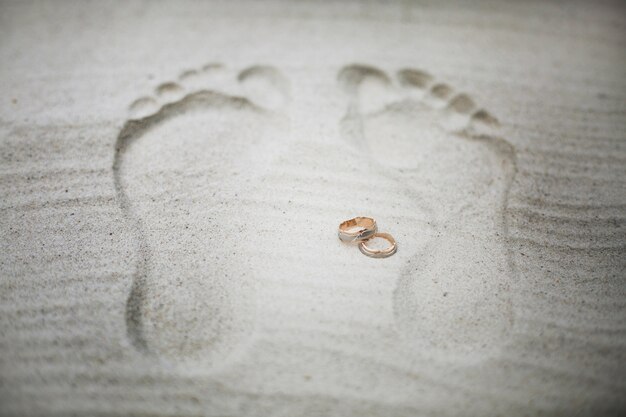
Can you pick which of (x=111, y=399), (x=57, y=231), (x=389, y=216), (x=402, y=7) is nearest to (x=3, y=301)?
(x=57, y=231)

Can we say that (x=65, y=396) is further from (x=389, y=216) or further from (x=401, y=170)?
(x=401, y=170)

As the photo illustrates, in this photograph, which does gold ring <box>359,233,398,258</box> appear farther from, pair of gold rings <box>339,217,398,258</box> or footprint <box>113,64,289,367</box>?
footprint <box>113,64,289,367</box>

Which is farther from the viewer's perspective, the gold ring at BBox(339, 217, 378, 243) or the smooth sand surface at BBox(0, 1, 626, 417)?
the gold ring at BBox(339, 217, 378, 243)

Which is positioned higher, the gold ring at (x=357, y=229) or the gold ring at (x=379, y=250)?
the gold ring at (x=357, y=229)

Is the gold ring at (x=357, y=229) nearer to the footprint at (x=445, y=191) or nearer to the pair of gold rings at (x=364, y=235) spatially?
the pair of gold rings at (x=364, y=235)

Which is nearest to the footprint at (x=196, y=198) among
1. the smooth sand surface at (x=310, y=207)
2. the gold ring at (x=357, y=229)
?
the smooth sand surface at (x=310, y=207)

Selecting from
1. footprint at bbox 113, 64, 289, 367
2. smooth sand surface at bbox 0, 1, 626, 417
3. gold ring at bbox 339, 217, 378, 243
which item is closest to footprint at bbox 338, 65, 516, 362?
smooth sand surface at bbox 0, 1, 626, 417

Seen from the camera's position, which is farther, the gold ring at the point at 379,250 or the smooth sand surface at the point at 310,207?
the gold ring at the point at 379,250
